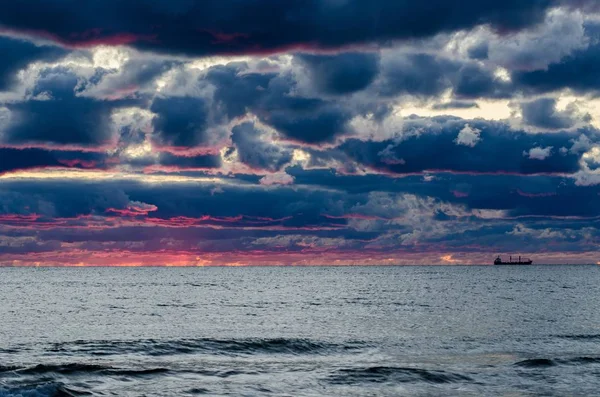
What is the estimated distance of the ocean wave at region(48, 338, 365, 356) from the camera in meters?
57.0

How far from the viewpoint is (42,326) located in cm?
7656

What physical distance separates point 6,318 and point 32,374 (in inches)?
1819

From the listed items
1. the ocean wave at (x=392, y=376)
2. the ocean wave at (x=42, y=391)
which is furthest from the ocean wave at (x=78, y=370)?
the ocean wave at (x=392, y=376)

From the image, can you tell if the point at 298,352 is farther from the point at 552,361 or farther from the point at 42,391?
the point at 42,391

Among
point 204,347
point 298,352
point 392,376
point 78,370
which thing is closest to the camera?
point 392,376

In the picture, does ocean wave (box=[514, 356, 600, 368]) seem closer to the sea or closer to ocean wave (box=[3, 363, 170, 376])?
the sea

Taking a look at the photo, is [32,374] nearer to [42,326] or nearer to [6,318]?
[42,326]

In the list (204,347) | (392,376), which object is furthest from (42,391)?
(204,347)

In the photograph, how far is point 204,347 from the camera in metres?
59.7

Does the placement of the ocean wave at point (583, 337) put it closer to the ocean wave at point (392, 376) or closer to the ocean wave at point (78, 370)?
the ocean wave at point (392, 376)

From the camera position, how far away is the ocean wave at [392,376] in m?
43.7

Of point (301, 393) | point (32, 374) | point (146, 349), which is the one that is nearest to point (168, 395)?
point (301, 393)

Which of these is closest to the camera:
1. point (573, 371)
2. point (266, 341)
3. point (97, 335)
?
point (573, 371)

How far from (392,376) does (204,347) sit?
2071cm
